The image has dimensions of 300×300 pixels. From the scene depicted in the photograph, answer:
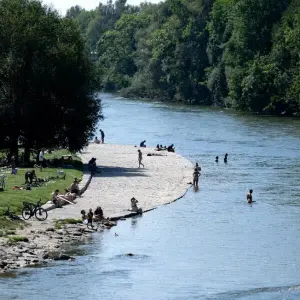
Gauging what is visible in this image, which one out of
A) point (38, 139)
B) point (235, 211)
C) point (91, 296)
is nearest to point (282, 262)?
point (91, 296)

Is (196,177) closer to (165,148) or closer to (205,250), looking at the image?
(205,250)

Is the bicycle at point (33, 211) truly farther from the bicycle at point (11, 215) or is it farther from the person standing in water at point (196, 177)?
the person standing in water at point (196, 177)

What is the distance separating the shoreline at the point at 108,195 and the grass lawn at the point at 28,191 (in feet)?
3.26

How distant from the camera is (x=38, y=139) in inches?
2830

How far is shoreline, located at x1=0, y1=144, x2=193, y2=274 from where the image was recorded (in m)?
43.2

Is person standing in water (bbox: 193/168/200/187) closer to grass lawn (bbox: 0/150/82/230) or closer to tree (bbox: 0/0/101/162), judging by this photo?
grass lawn (bbox: 0/150/82/230)

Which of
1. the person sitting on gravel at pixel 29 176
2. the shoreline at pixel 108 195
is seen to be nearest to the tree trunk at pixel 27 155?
the shoreline at pixel 108 195

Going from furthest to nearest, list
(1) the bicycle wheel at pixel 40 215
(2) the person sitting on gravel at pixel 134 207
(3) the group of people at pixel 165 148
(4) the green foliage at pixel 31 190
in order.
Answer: (3) the group of people at pixel 165 148 < (2) the person sitting on gravel at pixel 134 207 < (4) the green foliage at pixel 31 190 < (1) the bicycle wheel at pixel 40 215

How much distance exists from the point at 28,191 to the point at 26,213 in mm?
6549

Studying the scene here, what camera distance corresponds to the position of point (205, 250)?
153ft

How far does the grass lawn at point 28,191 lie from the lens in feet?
165

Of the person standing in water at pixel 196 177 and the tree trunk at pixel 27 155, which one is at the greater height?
the tree trunk at pixel 27 155

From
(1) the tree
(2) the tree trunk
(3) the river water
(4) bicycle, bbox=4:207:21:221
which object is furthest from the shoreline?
(2) the tree trunk

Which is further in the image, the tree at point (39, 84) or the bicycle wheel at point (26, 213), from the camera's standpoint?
the tree at point (39, 84)
